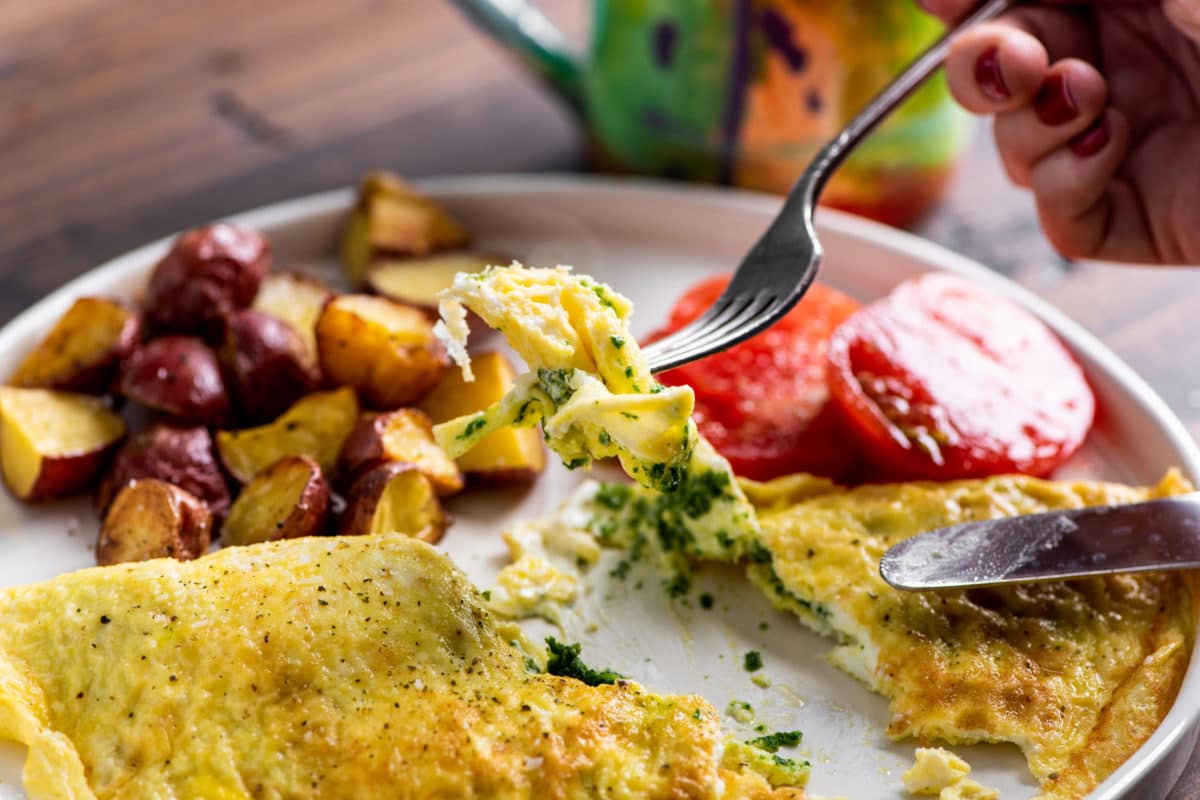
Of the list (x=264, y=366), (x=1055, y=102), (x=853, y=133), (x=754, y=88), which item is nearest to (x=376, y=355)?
(x=264, y=366)

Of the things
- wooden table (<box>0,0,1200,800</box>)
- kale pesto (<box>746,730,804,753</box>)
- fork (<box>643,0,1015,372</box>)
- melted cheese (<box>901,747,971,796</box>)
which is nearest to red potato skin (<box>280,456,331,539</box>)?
fork (<box>643,0,1015,372</box>)

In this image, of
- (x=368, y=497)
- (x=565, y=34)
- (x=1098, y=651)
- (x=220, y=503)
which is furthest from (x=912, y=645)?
(x=565, y=34)

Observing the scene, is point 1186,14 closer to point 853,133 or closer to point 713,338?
point 853,133

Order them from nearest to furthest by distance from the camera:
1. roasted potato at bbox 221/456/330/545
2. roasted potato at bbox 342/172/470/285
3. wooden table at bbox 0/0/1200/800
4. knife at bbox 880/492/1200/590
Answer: knife at bbox 880/492/1200/590
roasted potato at bbox 221/456/330/545
roasted potato at bbox 342/172/470/285
wooden table at bbox 0/0/1200/800

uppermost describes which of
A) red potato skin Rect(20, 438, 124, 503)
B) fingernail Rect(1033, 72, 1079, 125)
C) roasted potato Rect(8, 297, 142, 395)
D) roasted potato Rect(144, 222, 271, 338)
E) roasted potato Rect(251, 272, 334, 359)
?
fingernail Rect(1033, 72, 1079, 125)

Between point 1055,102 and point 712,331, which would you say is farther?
point 1055,102

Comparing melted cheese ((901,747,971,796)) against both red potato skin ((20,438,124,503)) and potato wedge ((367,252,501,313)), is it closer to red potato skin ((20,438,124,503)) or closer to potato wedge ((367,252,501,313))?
potato wedge ((367,252,501,313))
